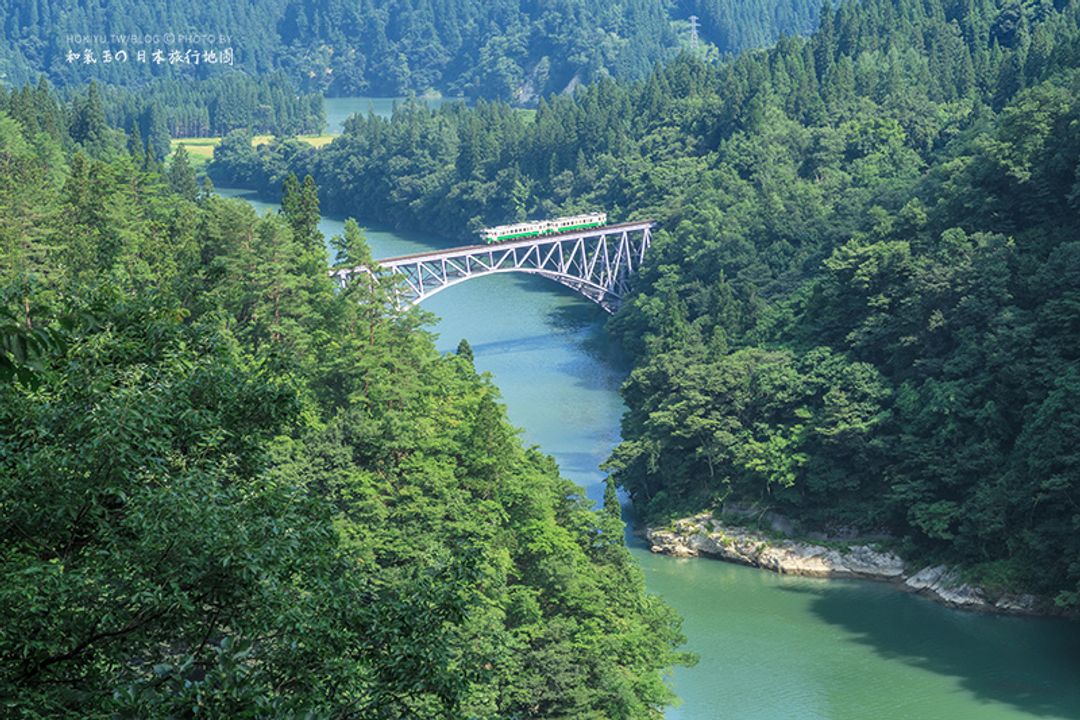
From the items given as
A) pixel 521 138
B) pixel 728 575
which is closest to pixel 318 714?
pixel 728 575

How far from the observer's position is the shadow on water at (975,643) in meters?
35.8

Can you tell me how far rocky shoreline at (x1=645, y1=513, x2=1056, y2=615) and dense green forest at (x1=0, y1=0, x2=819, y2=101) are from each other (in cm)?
9948

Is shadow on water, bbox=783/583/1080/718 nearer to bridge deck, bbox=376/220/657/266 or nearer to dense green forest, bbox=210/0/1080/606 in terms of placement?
dense green forest, bbox=210/0/1080/606

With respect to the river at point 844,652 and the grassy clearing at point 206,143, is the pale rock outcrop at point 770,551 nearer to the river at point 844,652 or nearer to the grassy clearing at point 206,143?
the river at point 844,652

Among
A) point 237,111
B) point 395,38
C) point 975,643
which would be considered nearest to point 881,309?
point 975,643

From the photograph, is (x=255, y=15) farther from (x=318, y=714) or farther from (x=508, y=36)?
(x=318, y=714)

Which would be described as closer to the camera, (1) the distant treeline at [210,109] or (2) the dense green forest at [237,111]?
(1) the distant treeline at [210,109]

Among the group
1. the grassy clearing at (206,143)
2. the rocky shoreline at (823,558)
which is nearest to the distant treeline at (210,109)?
the grassy clearing at (206,143)

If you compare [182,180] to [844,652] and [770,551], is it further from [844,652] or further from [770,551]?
[844,652]

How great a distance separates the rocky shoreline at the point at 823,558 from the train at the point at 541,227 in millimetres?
24764

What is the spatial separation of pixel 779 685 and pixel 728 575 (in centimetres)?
732

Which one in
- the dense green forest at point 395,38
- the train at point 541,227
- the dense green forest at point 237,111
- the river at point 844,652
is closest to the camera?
the river at point 844,652

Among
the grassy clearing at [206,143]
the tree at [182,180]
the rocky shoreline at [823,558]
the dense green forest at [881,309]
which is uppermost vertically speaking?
the grassy clearing at [206,143]

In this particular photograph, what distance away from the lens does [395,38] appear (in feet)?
566
